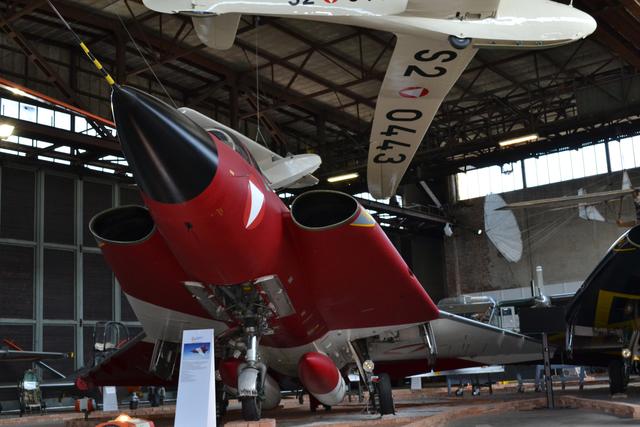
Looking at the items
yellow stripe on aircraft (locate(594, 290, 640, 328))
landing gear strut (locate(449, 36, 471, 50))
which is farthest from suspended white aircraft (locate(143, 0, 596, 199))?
yellow stripe on aircraft (locate(594, 290, 640, 328))

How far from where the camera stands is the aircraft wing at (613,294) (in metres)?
10.4

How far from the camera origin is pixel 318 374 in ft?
25.5

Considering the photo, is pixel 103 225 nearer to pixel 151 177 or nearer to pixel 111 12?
pixel 151 177

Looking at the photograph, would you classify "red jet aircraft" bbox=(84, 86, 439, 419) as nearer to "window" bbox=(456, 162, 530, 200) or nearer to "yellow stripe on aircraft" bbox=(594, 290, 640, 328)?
"yellow stripe on aircraft" bbox=(594, 290, 640, 328)

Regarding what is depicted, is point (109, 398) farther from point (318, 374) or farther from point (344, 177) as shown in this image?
point (344, 177)

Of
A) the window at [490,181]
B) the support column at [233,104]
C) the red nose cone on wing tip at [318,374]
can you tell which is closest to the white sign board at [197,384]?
the red nose cone on wing tip at [318,374]

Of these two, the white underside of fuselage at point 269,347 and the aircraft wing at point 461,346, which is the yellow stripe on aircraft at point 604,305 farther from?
the white underside of fuselage at point 269,347

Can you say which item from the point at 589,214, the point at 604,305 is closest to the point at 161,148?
the point at 604,305

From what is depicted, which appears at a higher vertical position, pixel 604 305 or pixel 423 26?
pixel 423 26

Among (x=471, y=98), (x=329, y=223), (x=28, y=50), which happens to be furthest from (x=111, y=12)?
(x=329, y=223)

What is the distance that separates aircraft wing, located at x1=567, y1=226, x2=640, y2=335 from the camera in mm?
10398

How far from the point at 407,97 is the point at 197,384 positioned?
363 centimetres

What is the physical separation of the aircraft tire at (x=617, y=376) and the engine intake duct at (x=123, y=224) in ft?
25.3

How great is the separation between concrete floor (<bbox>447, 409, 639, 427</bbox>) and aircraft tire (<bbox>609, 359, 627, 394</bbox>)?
1.99 m
